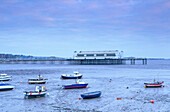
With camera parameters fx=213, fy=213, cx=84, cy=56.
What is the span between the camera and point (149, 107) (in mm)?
29016

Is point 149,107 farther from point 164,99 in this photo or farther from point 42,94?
point 42,94

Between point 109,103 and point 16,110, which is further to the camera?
point 109,103

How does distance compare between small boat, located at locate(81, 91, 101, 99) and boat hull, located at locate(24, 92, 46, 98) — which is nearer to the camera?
small boat, located at locate(81, 91, 101, 99)

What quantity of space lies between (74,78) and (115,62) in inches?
4339

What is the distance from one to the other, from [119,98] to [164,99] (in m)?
7.01

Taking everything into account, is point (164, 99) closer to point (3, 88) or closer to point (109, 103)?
point (109, 103)

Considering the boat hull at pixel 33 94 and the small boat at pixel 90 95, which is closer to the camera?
the small boat at pixel 90 95

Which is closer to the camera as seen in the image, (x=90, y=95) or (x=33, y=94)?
(x=90, y=95)

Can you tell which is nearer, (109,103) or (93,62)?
(109,103)

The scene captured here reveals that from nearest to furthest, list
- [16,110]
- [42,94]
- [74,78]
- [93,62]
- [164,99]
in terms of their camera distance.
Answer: [16,110] < [164,99] < [42,94] < [74,78] < [93,62]

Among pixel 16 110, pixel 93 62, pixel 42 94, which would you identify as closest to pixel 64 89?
pixel 42 94

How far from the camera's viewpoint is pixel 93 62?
554 ft

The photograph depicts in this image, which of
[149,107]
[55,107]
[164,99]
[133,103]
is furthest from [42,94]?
[164,99]

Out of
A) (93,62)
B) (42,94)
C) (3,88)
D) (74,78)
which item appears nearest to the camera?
(42,94)
